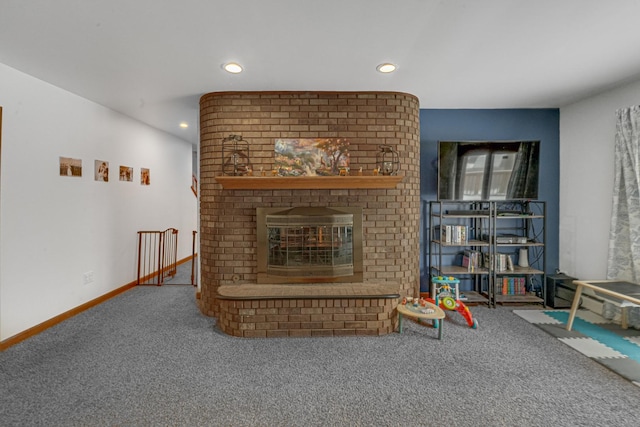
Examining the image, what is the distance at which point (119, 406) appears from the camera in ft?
5.97

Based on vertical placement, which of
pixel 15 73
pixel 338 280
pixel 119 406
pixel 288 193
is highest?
pixel 15 73

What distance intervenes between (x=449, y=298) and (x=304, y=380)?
1.81 m

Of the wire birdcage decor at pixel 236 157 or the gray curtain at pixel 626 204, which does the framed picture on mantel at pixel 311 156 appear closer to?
the wire birdcage decor at pixel 236 157

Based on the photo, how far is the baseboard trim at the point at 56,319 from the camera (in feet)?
8.52

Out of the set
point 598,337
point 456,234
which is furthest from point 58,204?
point 598,337

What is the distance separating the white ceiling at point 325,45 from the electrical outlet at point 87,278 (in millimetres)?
2038

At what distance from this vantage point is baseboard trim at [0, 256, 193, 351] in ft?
8.52

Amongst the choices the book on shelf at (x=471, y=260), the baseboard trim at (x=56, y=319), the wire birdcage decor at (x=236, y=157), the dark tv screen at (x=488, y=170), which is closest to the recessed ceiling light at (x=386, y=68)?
the dark tv screen at (x=488, y=170)

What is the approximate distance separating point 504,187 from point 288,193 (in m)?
2.52

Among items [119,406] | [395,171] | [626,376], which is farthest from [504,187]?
[119,406]

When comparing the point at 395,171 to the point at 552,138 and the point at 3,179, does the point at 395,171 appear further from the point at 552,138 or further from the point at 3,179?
the point at 3,179

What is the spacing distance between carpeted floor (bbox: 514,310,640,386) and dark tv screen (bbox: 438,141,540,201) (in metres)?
1.34

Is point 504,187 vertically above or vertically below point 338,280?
above

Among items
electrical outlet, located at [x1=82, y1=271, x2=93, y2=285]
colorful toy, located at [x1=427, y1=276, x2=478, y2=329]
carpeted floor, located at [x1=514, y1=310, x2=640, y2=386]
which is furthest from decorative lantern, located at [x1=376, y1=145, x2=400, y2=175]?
electrical outlet, located at [x1=82, y1=271, x2=93, y2=285]
